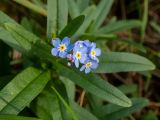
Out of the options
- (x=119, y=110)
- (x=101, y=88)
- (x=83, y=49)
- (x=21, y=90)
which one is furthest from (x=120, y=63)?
(x=21, y=90)

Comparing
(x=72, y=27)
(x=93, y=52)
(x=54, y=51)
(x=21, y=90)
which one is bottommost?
(x=21, y=90)

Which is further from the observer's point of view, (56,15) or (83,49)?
(56,15)

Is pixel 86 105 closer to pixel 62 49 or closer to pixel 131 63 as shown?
pixel 131 63

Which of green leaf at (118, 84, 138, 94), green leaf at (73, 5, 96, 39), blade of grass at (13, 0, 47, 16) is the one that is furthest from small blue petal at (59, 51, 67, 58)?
green leaf at (118, 84, 138, 94)

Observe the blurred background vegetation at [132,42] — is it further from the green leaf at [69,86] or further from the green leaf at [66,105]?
the green leaf at [66,105]

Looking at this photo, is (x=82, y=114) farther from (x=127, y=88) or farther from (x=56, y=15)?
(x=127, y=88)

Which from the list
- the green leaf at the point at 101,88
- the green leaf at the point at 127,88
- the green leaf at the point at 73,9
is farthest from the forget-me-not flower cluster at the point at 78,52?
the green leaf at the point at 127,88
